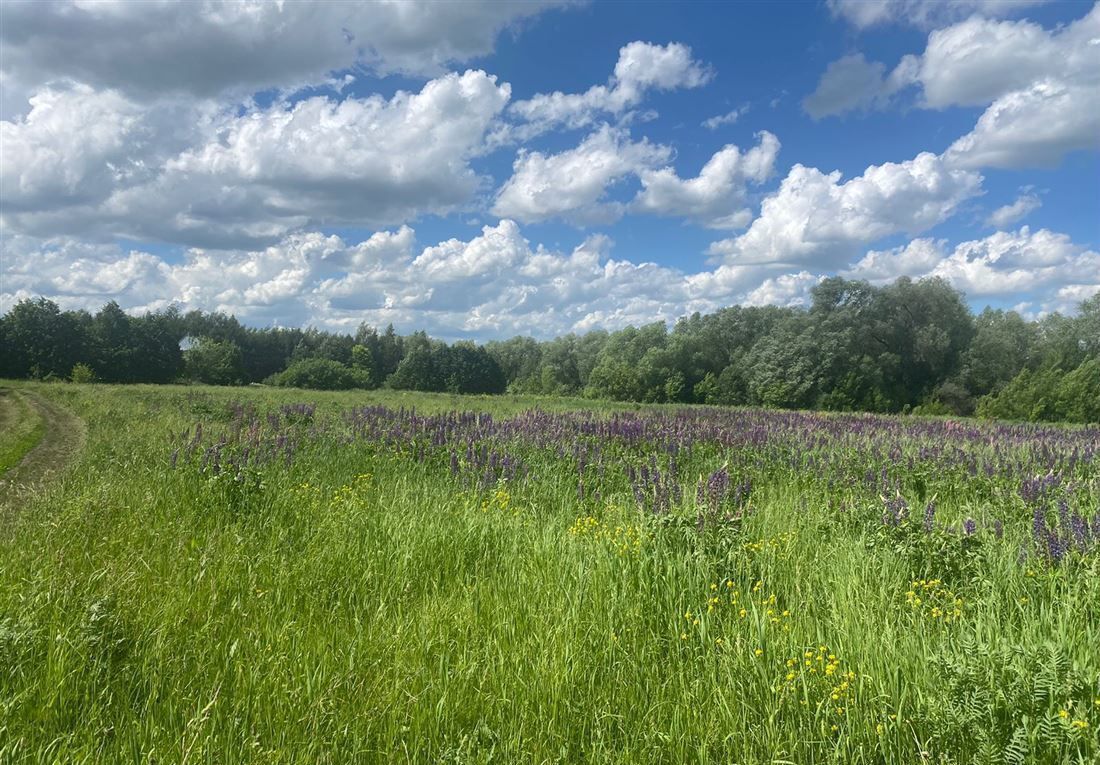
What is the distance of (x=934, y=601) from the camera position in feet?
14.3

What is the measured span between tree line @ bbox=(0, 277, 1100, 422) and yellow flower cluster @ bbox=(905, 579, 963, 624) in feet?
136

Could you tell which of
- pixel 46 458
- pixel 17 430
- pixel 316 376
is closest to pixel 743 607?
pixel 46 458

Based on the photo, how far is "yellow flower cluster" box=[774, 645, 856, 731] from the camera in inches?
118

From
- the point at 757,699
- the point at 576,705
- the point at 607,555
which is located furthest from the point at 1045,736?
the point at 607,555

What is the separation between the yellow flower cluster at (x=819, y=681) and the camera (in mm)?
2996

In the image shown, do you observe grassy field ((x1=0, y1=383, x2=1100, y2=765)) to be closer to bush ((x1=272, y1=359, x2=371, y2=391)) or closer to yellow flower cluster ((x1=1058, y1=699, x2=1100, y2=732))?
yellow flower cluster ((x1=1058, y1=699, x2=1100, y2=732))

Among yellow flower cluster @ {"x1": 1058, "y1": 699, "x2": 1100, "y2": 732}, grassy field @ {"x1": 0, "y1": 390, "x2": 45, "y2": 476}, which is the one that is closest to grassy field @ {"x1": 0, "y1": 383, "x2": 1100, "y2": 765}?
yellow flower cluster @ {"x1": 1058, "y1": 699, "x2": 1100, "y2": 732}

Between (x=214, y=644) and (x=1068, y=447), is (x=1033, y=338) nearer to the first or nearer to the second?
(x=1068, y=447)

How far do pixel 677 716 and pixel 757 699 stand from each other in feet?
1.55

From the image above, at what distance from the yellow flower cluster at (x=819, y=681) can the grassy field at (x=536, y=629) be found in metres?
0.03

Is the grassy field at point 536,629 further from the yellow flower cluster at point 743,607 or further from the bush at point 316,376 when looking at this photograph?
the bush at point 316,376

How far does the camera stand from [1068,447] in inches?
549

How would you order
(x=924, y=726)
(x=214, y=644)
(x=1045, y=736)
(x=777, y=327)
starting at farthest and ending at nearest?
(x=777, y=327), (x=214, y=644), (x=924, y=726), (x=1045, y=736)

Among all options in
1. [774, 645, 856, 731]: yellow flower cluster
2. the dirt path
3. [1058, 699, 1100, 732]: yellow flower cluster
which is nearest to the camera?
[1058, 699, 1100, 732]: yellow flower cluster
